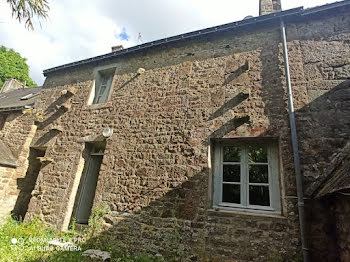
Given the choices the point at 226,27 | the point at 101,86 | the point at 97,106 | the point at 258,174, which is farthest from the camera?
the point at 101,86

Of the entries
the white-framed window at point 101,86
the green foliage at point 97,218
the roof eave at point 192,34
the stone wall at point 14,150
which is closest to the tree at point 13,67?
the stone wall at point 14,150

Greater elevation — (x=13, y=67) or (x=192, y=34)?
(x=13, y=67)

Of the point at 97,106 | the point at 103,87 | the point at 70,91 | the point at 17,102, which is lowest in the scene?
the point at 97,106

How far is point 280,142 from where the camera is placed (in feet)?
12.3

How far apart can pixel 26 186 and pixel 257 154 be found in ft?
24.8

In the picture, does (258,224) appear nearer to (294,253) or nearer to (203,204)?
(294,253)

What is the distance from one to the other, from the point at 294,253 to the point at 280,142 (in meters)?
1.91

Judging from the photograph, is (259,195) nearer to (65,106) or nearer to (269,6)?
(269,6)

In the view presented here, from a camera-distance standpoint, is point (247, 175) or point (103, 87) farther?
point (103, 87)

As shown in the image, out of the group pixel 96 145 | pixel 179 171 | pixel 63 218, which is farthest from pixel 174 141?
pixel 63 218

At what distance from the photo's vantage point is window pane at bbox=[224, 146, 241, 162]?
4.14 meters

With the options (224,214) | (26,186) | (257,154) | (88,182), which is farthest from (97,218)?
(257,154)

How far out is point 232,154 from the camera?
4.21 meters

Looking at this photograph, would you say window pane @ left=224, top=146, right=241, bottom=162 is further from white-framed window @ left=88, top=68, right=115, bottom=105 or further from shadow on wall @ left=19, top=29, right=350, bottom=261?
white-framed window @ left=88, top=68, right=115, bottom=105
